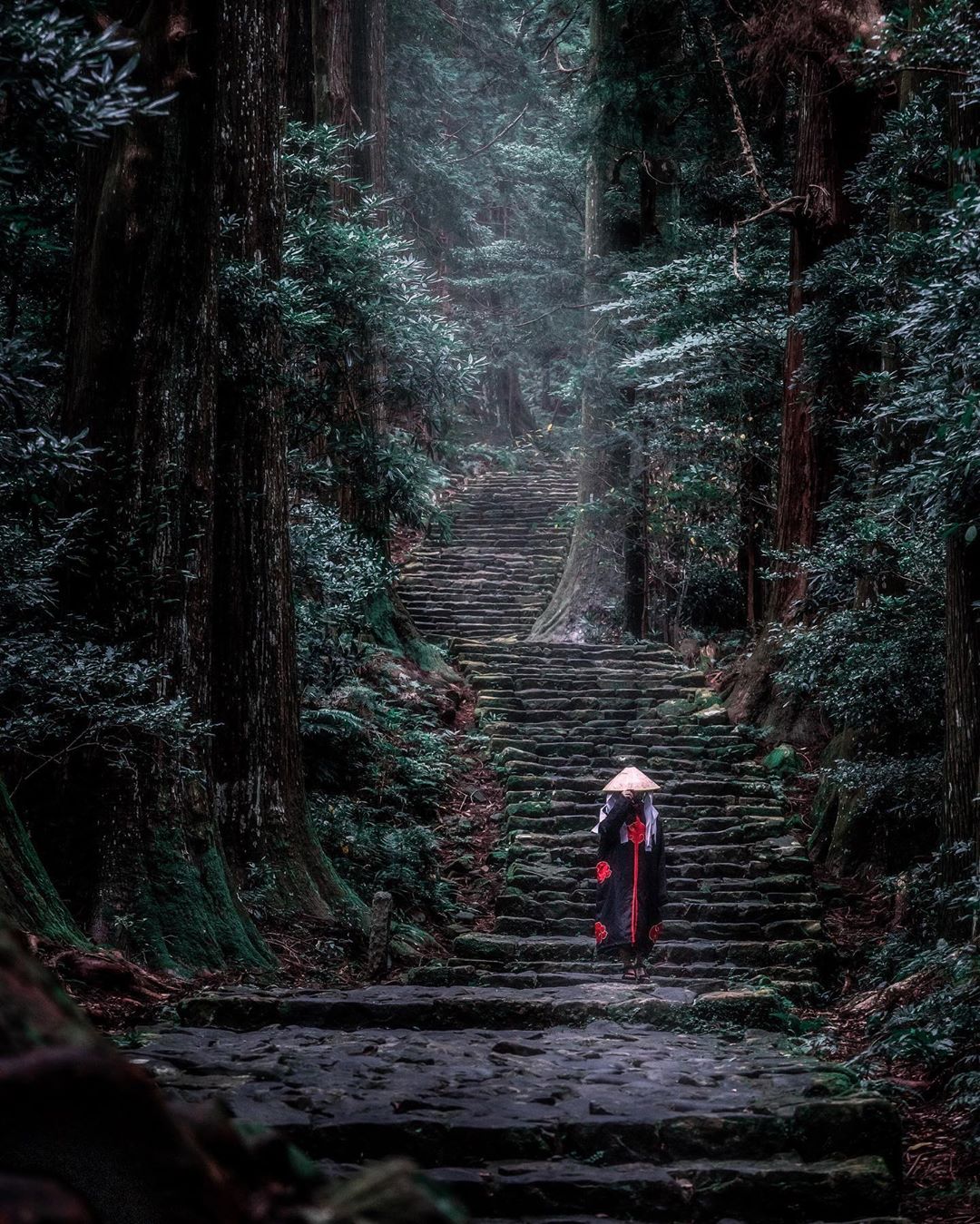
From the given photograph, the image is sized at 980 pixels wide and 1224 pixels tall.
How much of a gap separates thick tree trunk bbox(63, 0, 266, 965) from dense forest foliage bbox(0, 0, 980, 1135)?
2 cm

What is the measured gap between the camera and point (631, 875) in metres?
8.55

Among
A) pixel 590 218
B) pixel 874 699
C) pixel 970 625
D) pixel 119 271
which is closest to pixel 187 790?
pixel 119 271

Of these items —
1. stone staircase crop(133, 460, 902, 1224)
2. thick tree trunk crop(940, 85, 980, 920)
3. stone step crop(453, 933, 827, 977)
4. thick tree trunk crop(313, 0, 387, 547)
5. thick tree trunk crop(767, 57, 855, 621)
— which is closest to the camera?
stone staircase crop(133, 460, 902, 1224)

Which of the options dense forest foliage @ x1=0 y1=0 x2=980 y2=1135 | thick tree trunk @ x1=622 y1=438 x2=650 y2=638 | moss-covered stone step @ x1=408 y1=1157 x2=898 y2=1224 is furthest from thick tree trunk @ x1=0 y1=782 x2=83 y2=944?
thick tree trunk @ x1=622 y1=438 x2=650 y2=638

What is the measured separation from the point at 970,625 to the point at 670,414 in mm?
11450

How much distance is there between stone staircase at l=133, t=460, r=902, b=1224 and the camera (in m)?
3.64

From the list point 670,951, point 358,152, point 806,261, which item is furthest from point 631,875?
point 358,152

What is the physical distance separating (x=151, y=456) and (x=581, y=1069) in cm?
420

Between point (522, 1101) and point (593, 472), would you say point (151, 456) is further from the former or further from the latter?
point (593, 472)

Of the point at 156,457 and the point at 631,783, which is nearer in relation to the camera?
the point at 156,457

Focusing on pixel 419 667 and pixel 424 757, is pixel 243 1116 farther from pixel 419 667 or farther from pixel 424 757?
pixel 419 667

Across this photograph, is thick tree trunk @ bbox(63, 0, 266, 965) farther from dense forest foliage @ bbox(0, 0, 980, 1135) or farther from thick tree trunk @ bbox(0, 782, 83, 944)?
thick tree trunk @ bbox(0, 782, 83, 944)

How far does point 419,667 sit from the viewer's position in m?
16.4

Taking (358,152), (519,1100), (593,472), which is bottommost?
(519,1100)
